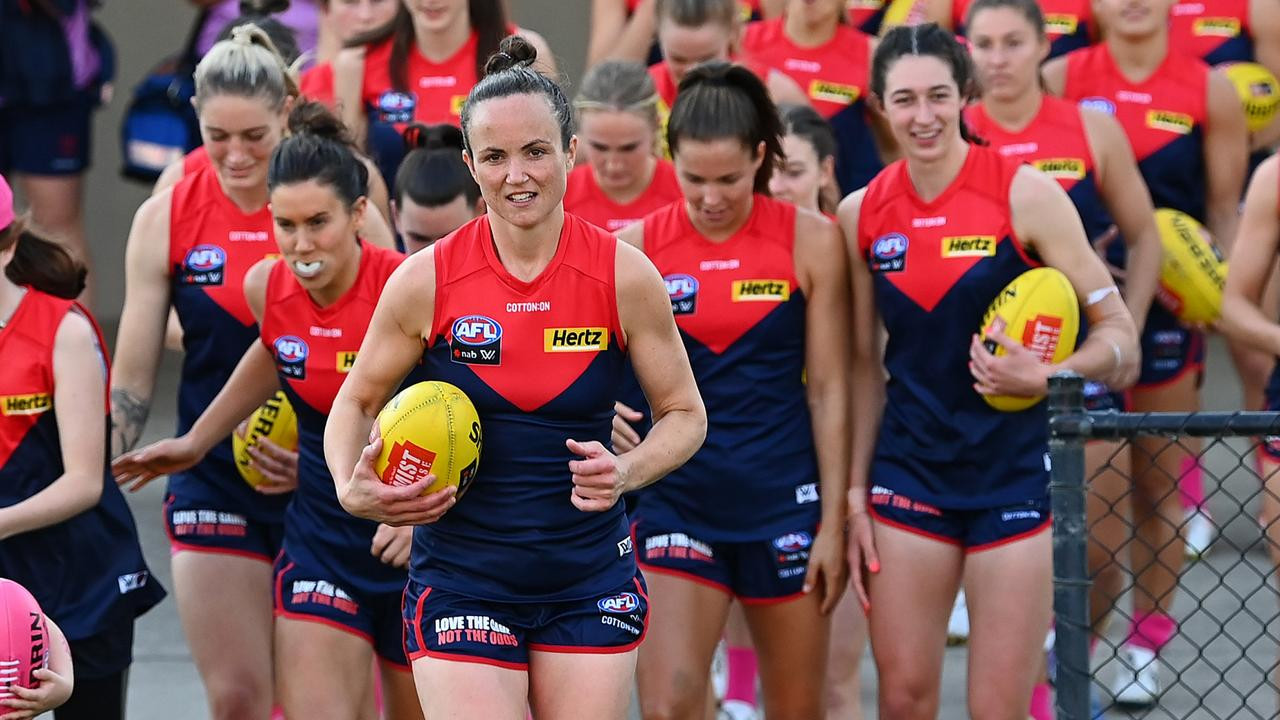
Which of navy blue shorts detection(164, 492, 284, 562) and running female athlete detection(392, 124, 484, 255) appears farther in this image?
running female athlete detection(392, 124, 484, 255)

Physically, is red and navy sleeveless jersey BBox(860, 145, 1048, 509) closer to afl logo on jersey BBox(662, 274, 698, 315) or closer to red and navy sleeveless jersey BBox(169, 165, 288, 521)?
afl logo on jersey BBox(662, 274, 698, 315)

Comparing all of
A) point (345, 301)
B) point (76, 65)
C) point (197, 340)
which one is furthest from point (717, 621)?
point (76, 65)

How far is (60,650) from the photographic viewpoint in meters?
4.46

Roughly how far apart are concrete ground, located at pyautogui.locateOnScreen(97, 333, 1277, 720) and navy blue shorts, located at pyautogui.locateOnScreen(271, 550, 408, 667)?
1.50 m

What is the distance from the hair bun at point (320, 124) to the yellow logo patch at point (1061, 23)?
3683mm

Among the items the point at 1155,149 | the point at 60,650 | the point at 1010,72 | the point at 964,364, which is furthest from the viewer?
the point at 1155,149

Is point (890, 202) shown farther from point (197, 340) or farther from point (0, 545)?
point (0, 545)

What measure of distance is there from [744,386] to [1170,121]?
2.64 meters

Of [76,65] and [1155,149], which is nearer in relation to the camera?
[1155,149]

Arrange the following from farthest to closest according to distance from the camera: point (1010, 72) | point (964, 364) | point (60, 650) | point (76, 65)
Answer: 1. point (76, 65)
2. point (1010, 72)
3. point (964, 364)
4. point (60, 650)

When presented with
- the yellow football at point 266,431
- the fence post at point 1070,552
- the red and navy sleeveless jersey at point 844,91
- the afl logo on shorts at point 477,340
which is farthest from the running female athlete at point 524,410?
the red and navy sleeveless jersey at point 844,91

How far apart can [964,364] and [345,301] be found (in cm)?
179

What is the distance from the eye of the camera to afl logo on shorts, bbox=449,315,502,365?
4.16 meters

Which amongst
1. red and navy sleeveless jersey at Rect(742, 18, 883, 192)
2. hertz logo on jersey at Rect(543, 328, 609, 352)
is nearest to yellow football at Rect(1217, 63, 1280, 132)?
red and navy sleeveless jersey at Rect(742, 18, 883, 192)
